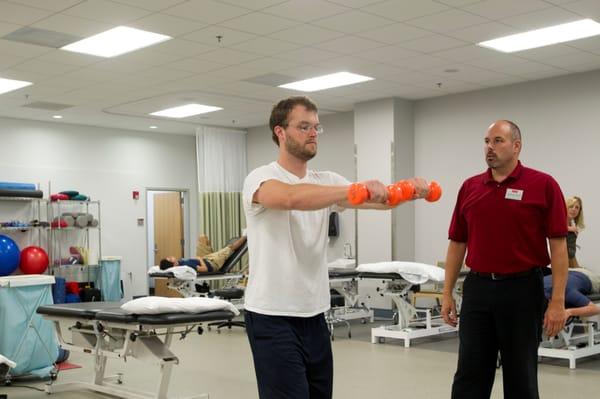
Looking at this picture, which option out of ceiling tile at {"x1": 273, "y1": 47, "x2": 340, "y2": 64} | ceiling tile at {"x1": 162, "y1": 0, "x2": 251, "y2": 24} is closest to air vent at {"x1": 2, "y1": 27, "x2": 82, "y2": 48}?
ceiling tile at {"x1": 162, "y1": 0, "x2": 251, "y2": 24}

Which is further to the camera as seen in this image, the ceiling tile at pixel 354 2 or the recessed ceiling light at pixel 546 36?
the recessed ceiling light at pixel 546 36

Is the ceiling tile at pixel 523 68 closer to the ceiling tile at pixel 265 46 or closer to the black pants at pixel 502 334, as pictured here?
the ceiling tile at pixel 265 46

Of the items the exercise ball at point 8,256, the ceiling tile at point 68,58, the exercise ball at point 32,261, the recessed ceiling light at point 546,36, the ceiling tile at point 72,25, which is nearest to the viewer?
the ceiling tile at point 72,25

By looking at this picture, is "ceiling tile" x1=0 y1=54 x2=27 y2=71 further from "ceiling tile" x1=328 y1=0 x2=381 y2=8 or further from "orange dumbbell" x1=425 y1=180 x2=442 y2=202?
"orange dumbbell" x1=425 y1=180 x2=442 y2=202

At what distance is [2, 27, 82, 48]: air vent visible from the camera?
238 inches

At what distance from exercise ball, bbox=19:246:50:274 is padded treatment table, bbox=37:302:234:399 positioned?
4.59 metres

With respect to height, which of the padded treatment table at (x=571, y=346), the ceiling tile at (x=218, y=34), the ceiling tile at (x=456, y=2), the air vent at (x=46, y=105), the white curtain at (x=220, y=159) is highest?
the ceiling tile at (x=456, y=2)

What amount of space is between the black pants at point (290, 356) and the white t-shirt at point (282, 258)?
44 mm

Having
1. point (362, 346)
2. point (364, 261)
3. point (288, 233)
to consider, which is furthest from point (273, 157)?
point (288, 233)

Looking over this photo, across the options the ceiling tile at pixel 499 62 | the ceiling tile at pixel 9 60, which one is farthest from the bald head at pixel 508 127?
the ceiling tile at pixel 9 60

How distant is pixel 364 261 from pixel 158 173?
13.6ft

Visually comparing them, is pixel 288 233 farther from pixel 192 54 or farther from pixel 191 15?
pixel 192 54

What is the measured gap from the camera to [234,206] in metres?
11.9

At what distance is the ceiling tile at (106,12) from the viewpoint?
17.6ft
